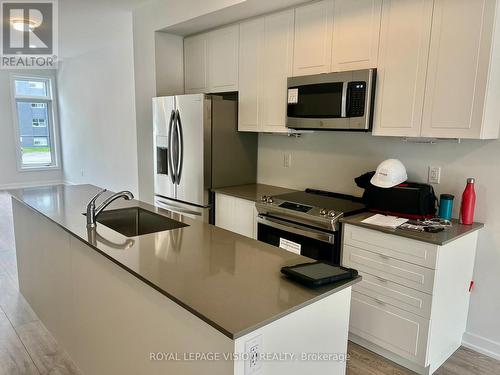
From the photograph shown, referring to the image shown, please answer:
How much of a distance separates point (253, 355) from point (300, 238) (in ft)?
5.47

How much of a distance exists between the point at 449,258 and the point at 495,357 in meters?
0.89

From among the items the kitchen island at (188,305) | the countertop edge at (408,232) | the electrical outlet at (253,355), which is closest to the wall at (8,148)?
the kitchen island at (188,305)

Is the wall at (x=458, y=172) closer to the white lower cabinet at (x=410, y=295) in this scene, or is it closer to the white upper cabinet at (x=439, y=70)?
the white lower cabinet at (x=410, y=295)

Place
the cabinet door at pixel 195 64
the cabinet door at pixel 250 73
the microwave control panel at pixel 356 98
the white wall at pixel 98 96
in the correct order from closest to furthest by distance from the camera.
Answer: the microwave control panel at pixel 356 98 < the cabinet door at pixel 250 73 < the cabinet door at pixel 195 64 < the white wall at pixel 98 96

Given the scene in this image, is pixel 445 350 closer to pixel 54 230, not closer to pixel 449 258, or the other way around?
pixel 449 258

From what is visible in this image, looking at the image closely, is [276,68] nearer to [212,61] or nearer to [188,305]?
[212,61]

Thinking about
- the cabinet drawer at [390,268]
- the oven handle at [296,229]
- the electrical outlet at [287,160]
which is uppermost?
the electrical outlet at [287,160]

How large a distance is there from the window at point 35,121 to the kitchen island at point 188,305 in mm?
7022

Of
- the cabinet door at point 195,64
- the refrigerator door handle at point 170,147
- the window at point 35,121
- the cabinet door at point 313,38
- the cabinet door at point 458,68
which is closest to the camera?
the cabinet door at point 458,68

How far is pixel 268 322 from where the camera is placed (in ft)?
3.77

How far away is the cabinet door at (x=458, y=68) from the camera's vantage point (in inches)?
82.4

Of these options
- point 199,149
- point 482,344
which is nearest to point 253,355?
point 482,344

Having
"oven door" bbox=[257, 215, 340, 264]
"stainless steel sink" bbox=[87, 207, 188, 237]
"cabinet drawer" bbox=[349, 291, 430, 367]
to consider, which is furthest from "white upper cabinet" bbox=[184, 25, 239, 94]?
"cabinet drawer" bbox=[349, 291, 430, 367]

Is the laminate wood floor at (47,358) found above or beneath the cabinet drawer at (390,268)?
beneath
